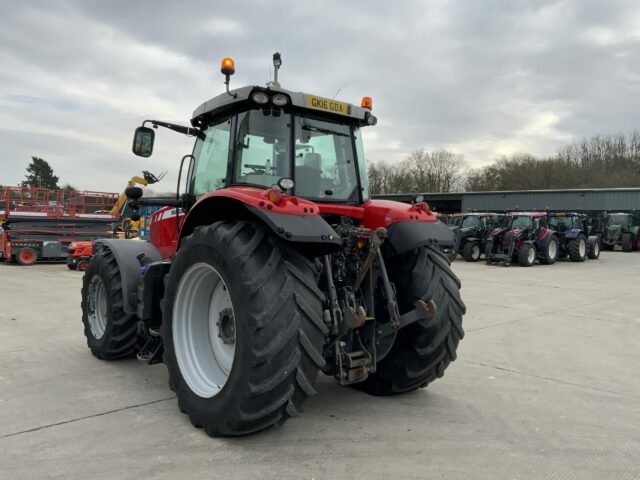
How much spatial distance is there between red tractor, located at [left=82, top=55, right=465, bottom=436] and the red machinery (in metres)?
15.0

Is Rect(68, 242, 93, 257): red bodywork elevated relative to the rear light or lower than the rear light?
lower

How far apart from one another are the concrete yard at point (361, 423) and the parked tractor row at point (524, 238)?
41.0ft

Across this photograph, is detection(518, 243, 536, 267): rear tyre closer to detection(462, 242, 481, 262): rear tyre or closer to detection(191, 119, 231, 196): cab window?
detection(462, 242, 481, 262): rear tyre

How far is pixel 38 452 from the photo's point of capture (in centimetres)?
304

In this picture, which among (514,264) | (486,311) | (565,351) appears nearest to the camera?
(565,351)

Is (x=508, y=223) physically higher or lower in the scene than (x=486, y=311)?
higher

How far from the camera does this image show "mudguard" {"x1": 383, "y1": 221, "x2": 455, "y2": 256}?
12.4 ft

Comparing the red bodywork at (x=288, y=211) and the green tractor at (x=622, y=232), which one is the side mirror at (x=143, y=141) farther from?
the green tractor at (x=622, y=232)

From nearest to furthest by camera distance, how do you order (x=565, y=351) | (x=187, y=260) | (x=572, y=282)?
(x=187, y=260) < (x=565, y=351) < (x=572, y=282)

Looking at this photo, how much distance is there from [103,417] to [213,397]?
3.13 ft

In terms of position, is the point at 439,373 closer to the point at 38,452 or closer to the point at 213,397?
the point at 213,397

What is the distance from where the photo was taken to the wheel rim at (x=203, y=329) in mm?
3617

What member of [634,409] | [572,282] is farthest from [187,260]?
[572,282]

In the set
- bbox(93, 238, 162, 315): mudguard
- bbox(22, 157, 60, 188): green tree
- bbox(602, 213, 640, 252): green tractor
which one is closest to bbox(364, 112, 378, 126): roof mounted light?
bbox(93, 238, 162, 315): mudguard
